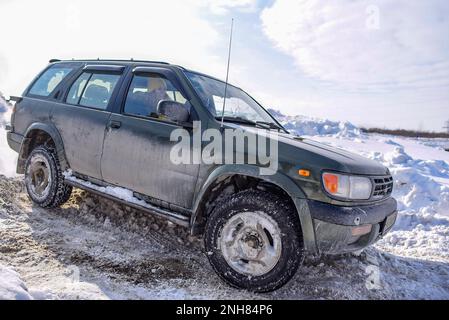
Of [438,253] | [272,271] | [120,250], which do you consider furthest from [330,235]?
[438,253]

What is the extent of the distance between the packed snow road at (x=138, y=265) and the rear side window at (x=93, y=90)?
1.45 metres

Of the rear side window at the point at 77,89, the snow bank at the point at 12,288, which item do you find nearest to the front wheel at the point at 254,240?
the snow bank at the point at 12,288

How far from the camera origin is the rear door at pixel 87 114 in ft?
12.4

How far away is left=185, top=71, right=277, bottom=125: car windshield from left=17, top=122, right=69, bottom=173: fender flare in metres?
1.94

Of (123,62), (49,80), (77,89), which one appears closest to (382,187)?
(123,62)

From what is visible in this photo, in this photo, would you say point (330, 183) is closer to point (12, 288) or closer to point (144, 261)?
point (144, 261)

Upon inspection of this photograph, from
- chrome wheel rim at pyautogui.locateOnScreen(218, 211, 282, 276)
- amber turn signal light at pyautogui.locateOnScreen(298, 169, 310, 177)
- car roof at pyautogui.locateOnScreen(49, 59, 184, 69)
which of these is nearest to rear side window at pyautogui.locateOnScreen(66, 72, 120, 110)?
car roof at pyautogui.locateOnScreen(49, 59, 184, 69)

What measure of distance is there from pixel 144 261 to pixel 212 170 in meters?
1.15

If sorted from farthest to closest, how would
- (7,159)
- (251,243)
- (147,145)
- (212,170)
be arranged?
(7,159)
(147,145)
(212,170)
(251,243)

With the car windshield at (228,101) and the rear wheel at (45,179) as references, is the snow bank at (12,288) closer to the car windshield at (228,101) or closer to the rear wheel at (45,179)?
the rear wheel at (45,179)

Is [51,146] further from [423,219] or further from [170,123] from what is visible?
[423,219]

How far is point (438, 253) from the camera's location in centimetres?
411

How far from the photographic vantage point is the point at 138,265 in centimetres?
311

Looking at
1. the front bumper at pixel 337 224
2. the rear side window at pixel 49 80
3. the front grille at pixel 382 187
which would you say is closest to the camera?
the front bumper at pixel 337 224
